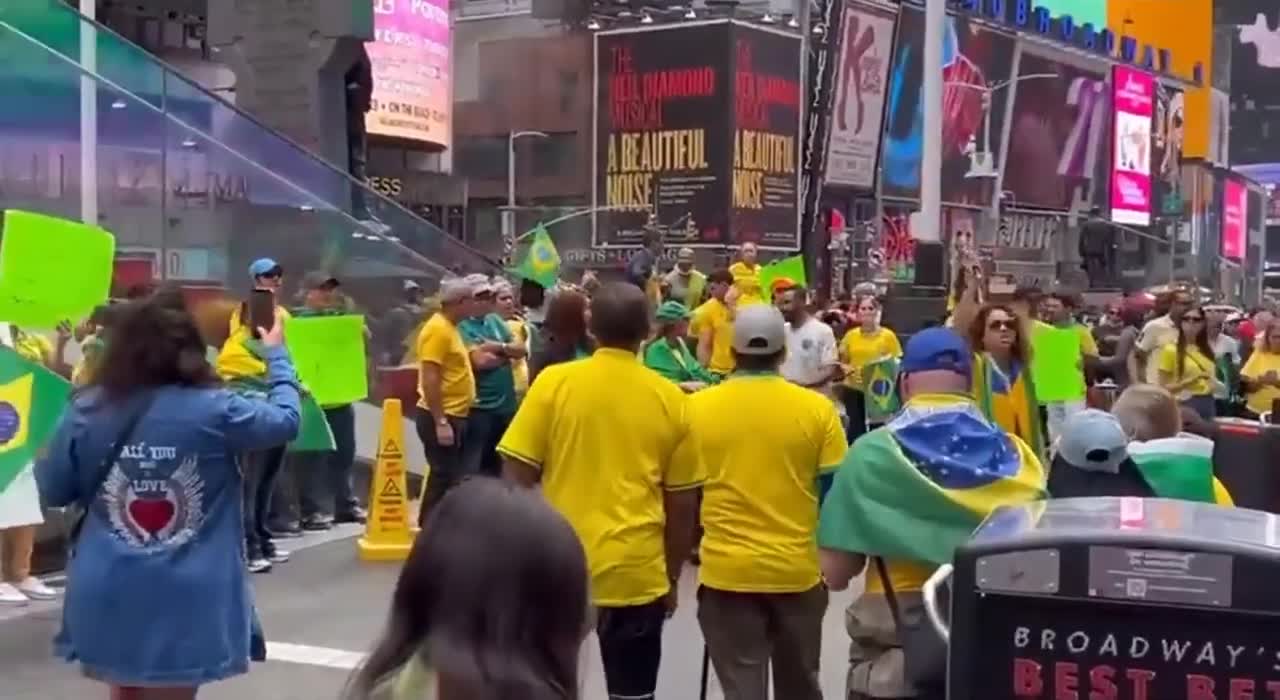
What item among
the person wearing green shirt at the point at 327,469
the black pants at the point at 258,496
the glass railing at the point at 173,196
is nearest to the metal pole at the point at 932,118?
the glass railing at the point at 173,196

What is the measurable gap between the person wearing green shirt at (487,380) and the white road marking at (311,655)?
2.44m

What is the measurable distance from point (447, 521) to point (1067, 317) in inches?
527

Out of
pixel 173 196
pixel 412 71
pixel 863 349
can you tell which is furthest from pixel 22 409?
pixel 412 71

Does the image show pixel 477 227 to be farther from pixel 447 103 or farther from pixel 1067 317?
pixel 1067 317

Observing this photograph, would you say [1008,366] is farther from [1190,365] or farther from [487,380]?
[1190,365]

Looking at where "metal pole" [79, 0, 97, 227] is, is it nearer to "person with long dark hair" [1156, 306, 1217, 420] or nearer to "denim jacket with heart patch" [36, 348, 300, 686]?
"denim jacket with heart patch" [36, 348, 300, 686]

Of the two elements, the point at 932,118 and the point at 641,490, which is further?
the point at 932,118

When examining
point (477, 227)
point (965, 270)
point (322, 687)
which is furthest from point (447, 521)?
point (477, 227)

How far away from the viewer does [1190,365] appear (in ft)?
42.5

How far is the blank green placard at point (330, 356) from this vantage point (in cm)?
1138

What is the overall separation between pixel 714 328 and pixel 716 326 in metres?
0.05

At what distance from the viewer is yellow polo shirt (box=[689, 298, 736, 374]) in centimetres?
1362

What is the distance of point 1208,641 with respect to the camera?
313cm

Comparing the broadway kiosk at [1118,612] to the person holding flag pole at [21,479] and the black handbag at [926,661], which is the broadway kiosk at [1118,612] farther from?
the person holding flag pole at [21,479]
